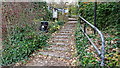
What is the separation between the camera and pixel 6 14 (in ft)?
14.7

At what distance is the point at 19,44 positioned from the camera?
393 centimetres

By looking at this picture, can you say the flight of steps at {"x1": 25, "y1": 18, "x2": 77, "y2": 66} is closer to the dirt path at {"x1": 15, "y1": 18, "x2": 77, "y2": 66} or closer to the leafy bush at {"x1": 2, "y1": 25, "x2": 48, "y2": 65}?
the dirt path at {"x1": 15, "y1": 18, "x2": 77, "y2": 66}

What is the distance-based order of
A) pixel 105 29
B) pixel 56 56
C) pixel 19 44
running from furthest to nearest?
pixel 105 29, pixel 19 44, pixel 56 56

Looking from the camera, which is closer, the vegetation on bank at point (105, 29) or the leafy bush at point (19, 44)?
the vegetation on bank at point (105, 29)

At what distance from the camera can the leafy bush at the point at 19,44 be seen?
336 cm

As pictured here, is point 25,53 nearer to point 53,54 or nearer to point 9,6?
A: point 53,54

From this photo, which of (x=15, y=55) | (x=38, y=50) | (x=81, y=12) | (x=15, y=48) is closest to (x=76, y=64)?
(x=38, y=50)

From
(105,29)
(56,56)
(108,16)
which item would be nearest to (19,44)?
(56,56)

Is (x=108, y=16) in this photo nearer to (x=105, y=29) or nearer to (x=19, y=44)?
(x=105, y=29)

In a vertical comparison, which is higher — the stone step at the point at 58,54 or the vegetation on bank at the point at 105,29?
the vegetation on bank at the point at 105,29

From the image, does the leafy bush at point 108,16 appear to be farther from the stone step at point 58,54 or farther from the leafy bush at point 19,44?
the leafy bush at point 19,44

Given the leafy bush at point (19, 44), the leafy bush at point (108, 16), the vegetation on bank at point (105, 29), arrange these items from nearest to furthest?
the vegetation on bank at point (105, 29), the leafy bush at point (19, 44), the leafy bush at point (108, 16)

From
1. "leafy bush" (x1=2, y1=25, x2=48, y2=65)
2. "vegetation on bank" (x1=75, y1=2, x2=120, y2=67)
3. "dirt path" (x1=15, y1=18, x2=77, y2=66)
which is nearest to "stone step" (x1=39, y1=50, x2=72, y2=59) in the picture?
"dirt path" (x1=15, y1=18, x2=77, y2=66)

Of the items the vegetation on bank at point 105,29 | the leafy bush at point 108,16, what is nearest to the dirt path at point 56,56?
the vegetation on bank at point 105,29
